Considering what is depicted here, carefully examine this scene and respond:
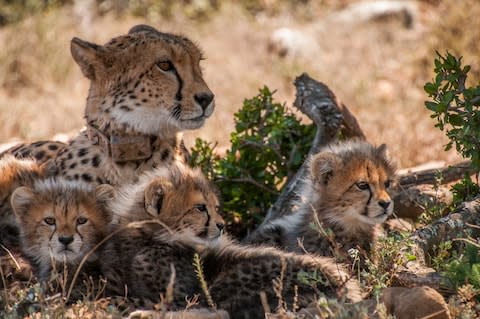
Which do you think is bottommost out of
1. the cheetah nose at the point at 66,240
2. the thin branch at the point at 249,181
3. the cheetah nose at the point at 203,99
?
the cheetah nose at the point at 66,240

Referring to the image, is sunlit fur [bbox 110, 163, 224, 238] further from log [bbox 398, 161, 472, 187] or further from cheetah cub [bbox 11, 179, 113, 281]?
log [bbox 398, 161, 472, 187]

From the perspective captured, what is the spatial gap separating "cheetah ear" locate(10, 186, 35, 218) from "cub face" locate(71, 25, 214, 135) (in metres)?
0.64

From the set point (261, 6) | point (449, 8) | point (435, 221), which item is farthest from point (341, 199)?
point (261, 6)

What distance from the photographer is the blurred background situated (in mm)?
8398

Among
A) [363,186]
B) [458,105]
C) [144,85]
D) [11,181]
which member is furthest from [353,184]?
[11,181]

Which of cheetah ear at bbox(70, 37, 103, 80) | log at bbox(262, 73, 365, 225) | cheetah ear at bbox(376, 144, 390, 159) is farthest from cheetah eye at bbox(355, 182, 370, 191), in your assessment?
cheetah ear at bbox(70, 37, 103, 80)

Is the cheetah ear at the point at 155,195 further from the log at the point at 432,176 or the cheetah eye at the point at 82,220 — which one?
the log at the point at 432,176

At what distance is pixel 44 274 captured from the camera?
4.01 meters

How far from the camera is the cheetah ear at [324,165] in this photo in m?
4.50

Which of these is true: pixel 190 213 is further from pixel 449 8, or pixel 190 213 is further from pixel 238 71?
pixel 449 8

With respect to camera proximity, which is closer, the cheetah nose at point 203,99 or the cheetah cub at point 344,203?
the cheetah cub at point 344,203

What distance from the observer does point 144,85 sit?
15.1ft

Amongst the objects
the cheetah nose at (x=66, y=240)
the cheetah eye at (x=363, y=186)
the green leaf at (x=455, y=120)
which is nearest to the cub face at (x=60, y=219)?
the cheetah nose at (x=66, y=240)

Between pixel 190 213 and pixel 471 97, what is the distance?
4.74 feet
